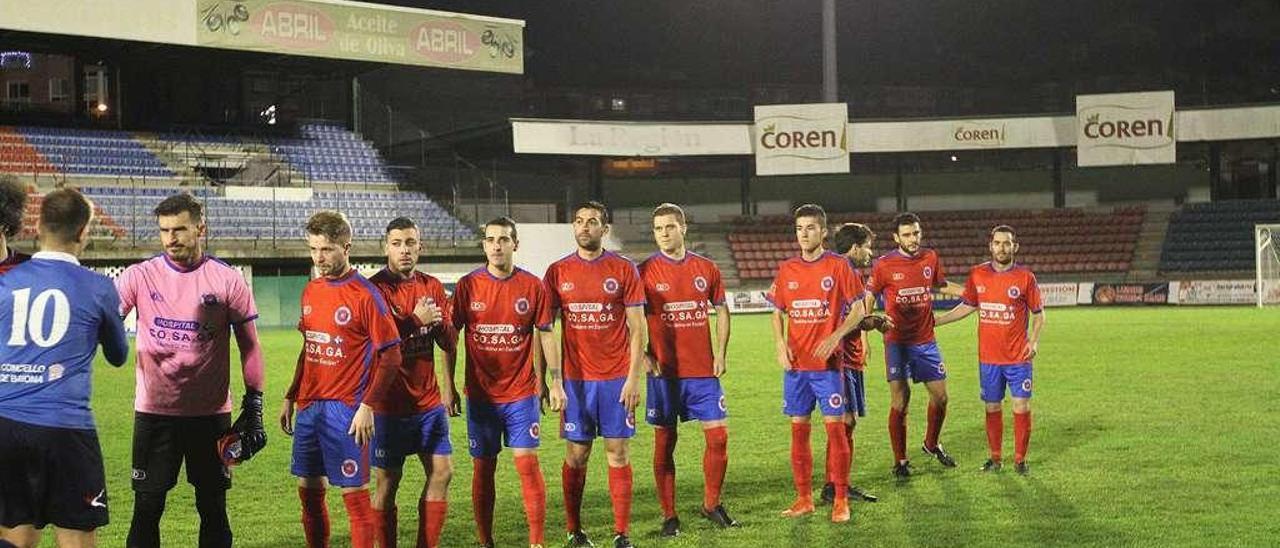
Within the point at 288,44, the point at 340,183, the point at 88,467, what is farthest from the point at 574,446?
the point at 340,183

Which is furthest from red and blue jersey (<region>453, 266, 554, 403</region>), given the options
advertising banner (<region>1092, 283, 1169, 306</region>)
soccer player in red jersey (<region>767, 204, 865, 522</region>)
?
advertising banner (<region>1092, 283, 1169, 306</region>)

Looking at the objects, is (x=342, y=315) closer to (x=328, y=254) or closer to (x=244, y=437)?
(x=328, y=254)

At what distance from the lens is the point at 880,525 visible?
8.04 m

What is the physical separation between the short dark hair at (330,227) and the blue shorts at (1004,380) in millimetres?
6005

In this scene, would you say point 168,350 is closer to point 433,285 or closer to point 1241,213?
point 433,285

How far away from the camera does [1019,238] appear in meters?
48.4

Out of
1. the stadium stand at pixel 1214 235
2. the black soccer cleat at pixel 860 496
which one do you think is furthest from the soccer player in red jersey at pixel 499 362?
the stadium stand at pixel 1214 235

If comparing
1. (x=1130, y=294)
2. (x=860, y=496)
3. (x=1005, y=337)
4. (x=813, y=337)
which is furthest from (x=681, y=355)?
(x=1130, y=294)

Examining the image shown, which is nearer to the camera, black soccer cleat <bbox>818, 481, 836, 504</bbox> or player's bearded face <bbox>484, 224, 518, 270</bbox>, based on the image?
player's bearded face <bbox>484, 224, 518, 270</bbox>

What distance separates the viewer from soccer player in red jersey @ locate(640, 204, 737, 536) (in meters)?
8.23

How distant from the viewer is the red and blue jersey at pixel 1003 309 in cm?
1041

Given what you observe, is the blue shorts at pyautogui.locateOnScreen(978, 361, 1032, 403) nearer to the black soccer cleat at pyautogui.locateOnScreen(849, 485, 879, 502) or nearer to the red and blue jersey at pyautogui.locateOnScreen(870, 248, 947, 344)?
the red and blue jersey at pyautogui.locateOnScreen(870, 248, 947, 344)

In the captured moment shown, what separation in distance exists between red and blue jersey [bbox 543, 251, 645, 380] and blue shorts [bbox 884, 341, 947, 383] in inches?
141

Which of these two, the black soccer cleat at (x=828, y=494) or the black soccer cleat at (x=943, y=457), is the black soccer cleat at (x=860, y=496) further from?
the black soccer cleat at (x=943, y=457)
